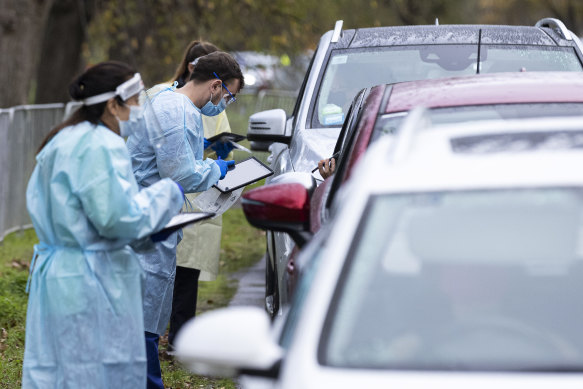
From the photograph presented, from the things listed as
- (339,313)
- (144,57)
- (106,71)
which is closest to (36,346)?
(106,71)

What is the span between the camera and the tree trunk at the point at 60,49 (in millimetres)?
17594

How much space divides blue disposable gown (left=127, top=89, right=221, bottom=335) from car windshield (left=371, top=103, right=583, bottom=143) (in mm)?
1465

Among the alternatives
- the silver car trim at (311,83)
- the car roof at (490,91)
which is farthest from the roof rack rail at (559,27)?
the car roof at (490,91)

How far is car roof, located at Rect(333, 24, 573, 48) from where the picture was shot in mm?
7219

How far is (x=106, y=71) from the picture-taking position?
436 cm

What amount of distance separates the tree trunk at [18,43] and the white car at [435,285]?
429 inches

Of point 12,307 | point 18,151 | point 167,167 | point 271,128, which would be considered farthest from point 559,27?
point 18,151

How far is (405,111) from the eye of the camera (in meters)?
4.50

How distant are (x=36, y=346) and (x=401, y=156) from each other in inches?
70.5

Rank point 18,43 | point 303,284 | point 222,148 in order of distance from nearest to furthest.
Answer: point 303,284 < point 222,148 < point 18,43

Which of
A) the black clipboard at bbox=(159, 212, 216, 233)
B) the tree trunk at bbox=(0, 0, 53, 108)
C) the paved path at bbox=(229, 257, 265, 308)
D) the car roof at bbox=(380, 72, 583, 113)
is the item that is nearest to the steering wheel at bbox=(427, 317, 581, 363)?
the car roof at bbox=(380, 72, 583, 113)

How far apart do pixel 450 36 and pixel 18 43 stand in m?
7.58

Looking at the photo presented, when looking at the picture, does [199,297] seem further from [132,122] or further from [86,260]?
[86,260]

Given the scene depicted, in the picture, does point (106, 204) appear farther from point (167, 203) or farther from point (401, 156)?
point (401, 156)
